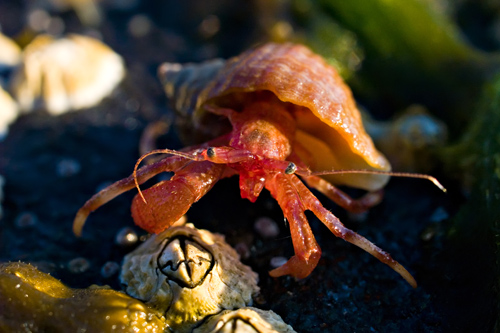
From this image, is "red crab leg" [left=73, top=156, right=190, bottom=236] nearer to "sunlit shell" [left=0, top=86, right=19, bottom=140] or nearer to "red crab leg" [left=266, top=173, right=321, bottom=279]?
"red crab leg" [left=266, top=173, right=321, bottom=279]

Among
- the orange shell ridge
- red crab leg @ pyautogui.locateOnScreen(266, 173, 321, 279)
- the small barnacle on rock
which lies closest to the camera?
red crab leg @ pyautogui.locateOnScreen(266, 173, 321, 279)

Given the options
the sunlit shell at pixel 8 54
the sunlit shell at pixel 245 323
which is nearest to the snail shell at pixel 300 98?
the sunlit shell at pixel 245 323

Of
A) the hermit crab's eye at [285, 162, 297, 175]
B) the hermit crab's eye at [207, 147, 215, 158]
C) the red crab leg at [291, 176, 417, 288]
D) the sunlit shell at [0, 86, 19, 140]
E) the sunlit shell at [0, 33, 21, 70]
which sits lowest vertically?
the sunlit shell at [0, 86, 19, 140]

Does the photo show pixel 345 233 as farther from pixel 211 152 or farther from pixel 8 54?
pixel 8 54

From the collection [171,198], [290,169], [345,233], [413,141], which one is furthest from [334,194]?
[171,198]

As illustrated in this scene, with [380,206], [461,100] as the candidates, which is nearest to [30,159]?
[380,206]

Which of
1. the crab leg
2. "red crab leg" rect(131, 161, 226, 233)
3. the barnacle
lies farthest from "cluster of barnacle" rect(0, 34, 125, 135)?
the crab leg

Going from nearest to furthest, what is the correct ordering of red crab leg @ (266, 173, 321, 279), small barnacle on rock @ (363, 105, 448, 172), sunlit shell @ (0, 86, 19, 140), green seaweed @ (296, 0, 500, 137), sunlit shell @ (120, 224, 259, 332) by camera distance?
sunlit shell @ (120, 224, 259, 332) → red crab leg @ (266, 173, 321, 279) → small barnacle on rock @ (363, 105, 448, 172) → sunlit shell @ (0, 86, 19, 140) → green seaweed @ (296, 0, 500, 137)
